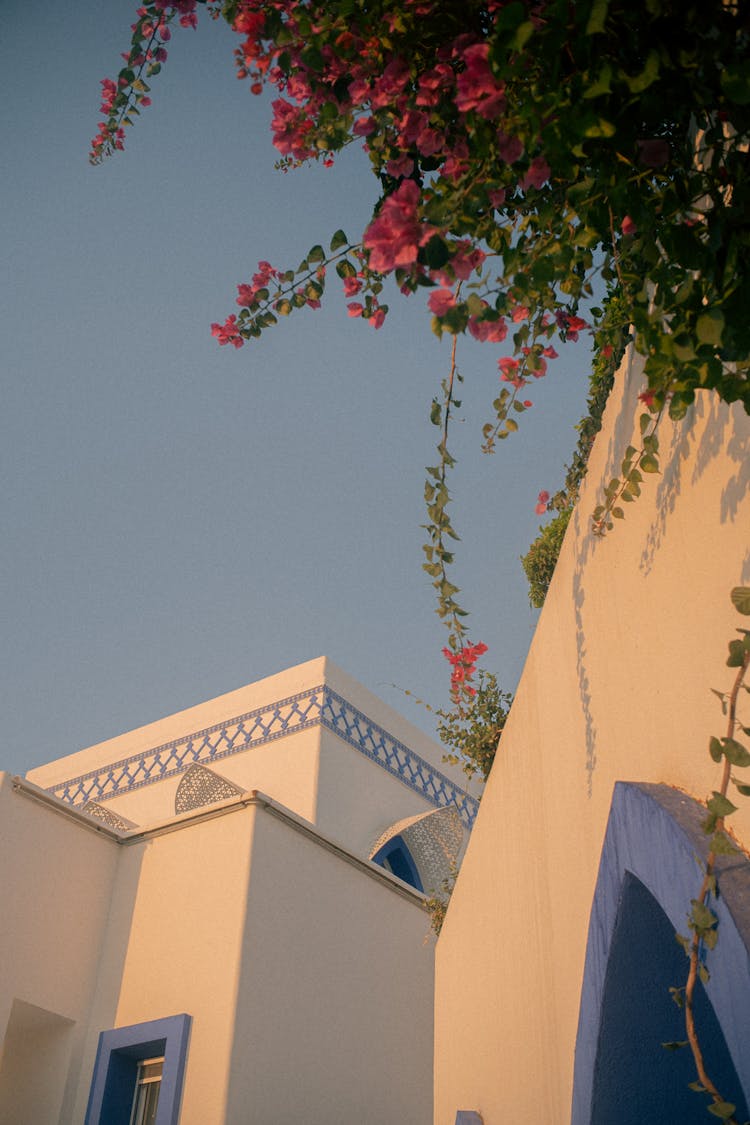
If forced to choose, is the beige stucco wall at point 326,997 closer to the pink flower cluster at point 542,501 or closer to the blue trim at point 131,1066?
the blue trim at point 131,1066

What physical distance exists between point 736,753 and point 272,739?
8.44m

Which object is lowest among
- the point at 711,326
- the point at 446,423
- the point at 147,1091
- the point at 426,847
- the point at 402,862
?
the point at 711,326

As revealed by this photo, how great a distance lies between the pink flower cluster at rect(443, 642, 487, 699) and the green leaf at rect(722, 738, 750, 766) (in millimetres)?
1968

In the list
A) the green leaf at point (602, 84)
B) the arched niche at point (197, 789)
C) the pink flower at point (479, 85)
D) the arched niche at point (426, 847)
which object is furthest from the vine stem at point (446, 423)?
the arched niche at point (426, 847)

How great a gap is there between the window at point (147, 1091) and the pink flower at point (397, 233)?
19.4 ft

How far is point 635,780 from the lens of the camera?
75.2 inches

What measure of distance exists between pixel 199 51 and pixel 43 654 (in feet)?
25.2

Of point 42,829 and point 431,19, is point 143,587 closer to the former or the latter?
point 42,829

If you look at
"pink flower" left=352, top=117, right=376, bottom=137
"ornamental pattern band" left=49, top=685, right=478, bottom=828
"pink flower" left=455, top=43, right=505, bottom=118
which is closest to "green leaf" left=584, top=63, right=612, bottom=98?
"pink flower" left=455, top=43, right=505, bottom=118

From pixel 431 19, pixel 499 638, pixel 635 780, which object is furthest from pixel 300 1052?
pixel 431 19

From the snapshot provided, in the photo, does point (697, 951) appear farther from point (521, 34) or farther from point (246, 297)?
point (246, 297)

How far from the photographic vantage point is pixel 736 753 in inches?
40.8

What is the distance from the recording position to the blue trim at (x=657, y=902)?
123cm

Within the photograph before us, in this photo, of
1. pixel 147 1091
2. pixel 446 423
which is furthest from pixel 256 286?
pixel 147 1091
